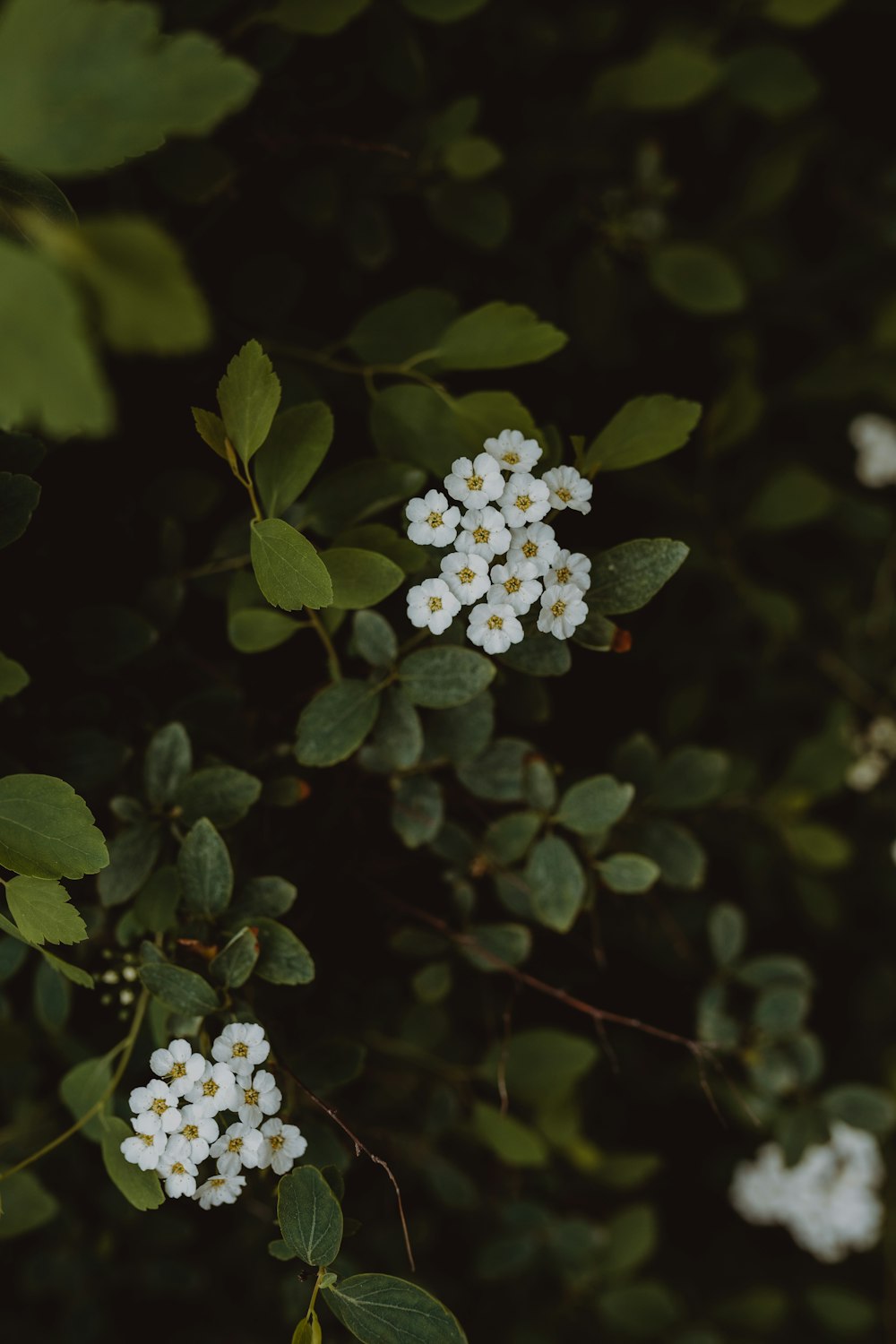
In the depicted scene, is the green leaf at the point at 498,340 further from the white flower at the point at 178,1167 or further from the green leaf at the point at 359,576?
the white flower at the point at 178,1167

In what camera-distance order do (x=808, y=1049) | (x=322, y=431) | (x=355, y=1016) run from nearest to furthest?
(x=322, y=431) < (x=355, y=1016) < (x=808, y=1049)

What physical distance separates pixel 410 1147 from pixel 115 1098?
54 centimetres

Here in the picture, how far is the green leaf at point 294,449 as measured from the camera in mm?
856

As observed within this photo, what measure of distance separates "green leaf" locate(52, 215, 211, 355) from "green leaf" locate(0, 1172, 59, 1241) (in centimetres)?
107

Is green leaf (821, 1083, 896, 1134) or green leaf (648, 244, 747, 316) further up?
green leaf (648, 244, 747, 316)

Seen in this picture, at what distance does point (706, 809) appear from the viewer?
155cm

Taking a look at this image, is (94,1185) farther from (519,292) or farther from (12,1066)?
(519,292)

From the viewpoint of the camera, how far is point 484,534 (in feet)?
2.69

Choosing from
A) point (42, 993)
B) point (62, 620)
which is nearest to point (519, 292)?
point (62, 620)

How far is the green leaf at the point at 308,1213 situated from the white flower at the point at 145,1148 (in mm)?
108

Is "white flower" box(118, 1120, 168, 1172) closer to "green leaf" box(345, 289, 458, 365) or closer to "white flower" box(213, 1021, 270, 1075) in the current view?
"white flower" box(213, 1021, 270, 1075)

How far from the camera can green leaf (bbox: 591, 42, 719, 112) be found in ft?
4.59

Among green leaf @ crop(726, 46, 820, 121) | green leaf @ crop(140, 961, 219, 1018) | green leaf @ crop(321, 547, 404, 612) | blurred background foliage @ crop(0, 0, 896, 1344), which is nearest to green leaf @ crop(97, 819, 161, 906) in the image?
blurred background foliage @ crop(0, 0, 896, 1344)

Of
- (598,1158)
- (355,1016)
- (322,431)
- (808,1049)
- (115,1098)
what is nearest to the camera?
(322,431)
